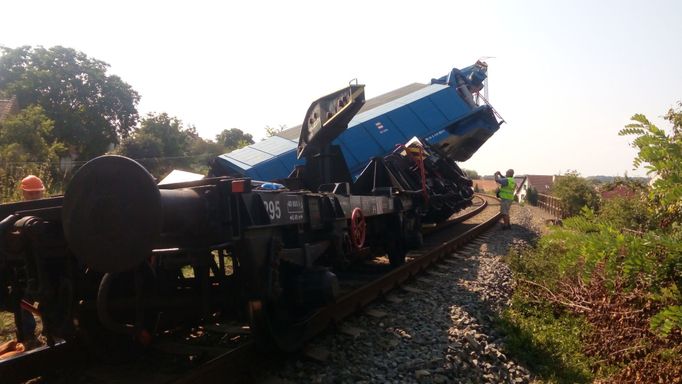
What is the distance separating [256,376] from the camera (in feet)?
12.2

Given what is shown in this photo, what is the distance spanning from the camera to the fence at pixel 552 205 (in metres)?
18.1

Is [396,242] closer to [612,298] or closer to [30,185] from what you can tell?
[612,298]

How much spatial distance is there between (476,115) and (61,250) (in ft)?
51.1

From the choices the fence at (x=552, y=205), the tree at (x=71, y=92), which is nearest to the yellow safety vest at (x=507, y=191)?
the fence at (x=552, y=205)

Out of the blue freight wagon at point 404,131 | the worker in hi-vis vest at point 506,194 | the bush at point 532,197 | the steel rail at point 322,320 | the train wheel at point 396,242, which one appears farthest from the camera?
the bush at point 532,197

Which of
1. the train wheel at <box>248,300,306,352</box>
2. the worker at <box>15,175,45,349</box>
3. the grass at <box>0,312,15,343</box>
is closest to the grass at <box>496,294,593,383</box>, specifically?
the train wheel at <box>248,300,306,352</box>

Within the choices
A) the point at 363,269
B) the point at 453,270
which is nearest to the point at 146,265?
the point at 363,269

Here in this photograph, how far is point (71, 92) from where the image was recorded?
43000 millimetres

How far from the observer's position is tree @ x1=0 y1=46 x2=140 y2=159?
40.9 metres

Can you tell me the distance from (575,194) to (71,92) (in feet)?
140

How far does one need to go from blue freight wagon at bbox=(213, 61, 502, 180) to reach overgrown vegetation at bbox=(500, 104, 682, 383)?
24.1 feet

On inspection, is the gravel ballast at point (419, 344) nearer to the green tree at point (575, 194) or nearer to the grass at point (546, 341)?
the grass at point (546, 341)

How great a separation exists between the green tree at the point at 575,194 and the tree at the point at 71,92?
1537 inches

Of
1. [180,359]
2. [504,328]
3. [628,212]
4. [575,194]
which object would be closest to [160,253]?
[180,359]
